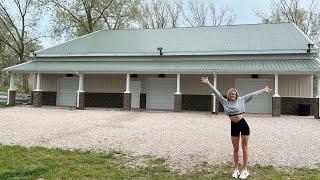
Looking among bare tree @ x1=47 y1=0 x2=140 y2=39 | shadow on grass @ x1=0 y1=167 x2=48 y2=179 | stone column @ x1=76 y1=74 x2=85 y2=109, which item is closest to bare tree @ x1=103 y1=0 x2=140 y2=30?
bare tree @ x1=47 y1=0 x2=140 y2=39

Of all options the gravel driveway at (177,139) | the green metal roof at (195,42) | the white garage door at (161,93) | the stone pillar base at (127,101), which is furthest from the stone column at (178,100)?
the gravel driveway at (177,139)

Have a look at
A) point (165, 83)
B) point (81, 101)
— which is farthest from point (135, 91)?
point (81, 101)

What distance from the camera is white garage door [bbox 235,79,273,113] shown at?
21.8 metres

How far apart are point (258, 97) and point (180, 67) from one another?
16.1 feet

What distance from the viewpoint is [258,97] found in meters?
21.9

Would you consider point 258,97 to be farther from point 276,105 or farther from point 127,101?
point 127,101

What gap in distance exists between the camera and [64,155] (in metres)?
8.53

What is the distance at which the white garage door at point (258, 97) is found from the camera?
2180 centimetres

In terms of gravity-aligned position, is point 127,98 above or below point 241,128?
above

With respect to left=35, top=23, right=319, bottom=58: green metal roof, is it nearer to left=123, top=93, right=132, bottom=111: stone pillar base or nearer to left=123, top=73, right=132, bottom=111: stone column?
left=123, top=73, right=132, bottom=111: stone column

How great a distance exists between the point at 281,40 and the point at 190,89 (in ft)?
20.7

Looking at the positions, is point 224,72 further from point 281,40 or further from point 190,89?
point 281,40

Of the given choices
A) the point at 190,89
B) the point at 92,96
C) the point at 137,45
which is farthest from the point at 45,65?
the point at 190,89

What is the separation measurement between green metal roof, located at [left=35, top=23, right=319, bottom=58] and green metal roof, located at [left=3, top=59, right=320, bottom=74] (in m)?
0.66
